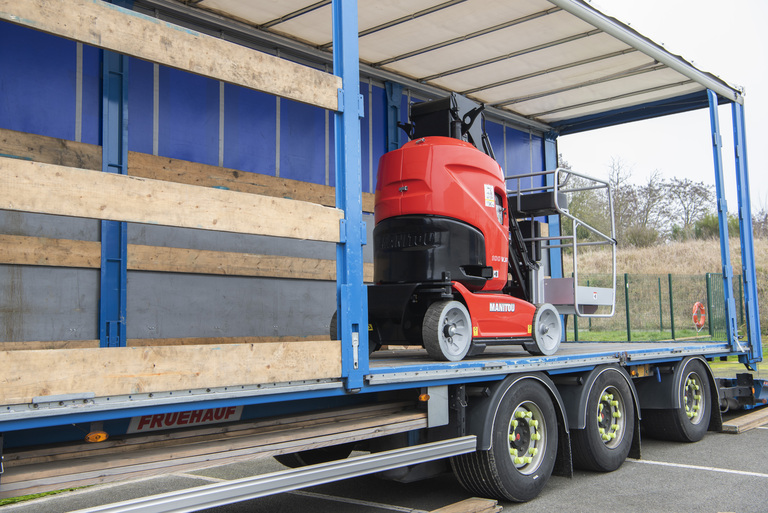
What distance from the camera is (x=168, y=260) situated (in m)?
6.75

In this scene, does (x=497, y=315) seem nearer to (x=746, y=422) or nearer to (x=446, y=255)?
(x=446, y=255)

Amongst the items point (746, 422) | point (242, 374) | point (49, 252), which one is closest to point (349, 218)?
point (242, 374)

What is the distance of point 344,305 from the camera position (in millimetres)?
4199

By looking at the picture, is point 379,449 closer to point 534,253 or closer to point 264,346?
point 264,346

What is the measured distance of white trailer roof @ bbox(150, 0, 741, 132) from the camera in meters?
7.31

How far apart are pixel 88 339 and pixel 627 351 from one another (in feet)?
16.4

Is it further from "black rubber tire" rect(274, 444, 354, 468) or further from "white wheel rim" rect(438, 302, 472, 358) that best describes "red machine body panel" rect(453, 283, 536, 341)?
"black rubber tire" rect(274, 444, 354, 468)

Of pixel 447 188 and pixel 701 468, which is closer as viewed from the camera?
pixel 447 188

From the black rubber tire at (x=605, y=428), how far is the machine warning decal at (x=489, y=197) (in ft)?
6.13

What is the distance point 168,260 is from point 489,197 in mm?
3060

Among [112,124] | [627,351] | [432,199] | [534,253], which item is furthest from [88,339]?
[627,351]

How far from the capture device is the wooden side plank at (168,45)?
3.11m

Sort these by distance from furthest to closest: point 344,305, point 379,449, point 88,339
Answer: point 88,339 → point 379,449 → point 344,305

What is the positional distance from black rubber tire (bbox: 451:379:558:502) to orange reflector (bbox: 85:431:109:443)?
280 centimetres
